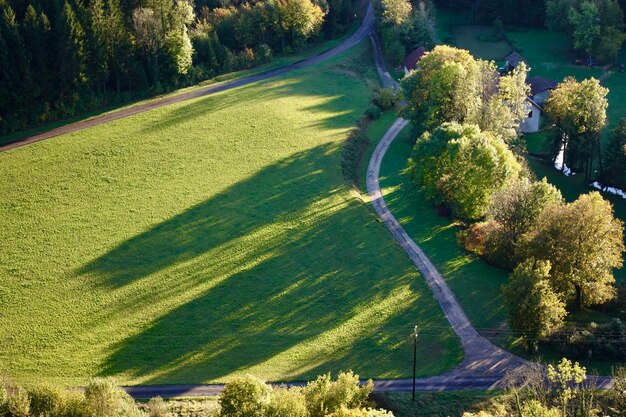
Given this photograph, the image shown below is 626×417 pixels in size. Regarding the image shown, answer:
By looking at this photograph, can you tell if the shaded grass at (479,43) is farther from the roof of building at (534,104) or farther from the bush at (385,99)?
the bush at (385,99)

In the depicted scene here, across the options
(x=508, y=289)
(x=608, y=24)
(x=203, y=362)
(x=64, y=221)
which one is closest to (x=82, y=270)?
(x=64, y=221)

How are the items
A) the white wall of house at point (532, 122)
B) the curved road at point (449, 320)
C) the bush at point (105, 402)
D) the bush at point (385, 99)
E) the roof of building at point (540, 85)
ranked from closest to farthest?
the bush at point (105, 402) → the curved road at point (449, 320) → the white wall of house at point (532, 122) → the bush at point (385, 99) → the roof of building at point (540, 85)

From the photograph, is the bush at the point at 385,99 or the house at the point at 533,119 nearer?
the house at the point at 533,119

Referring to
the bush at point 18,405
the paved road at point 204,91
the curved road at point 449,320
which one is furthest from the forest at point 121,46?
the bush at point 18,405

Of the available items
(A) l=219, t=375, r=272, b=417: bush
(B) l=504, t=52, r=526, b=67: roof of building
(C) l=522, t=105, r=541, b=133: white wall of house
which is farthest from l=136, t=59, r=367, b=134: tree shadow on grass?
(A) l=219, t=375, r=272, b=417: bush

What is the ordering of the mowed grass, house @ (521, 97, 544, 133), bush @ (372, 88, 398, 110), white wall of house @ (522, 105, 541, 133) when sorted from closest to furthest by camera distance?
the mowed grass → house @ (521, 97, 544, 133) → white wall of house @ (522, 105, 541, 133) → bush @ (372, 88, 398, 110)

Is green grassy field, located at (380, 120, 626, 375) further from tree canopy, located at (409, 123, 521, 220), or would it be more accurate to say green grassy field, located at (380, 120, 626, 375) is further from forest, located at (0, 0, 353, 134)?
forest, located at (0, 0, 353, 134)

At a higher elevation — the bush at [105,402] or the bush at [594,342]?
the bush at [105,402]

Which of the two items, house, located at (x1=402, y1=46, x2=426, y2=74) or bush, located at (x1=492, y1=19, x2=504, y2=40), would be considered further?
bush, located at (x1=492, y1=19, x2=504, y2=40)
